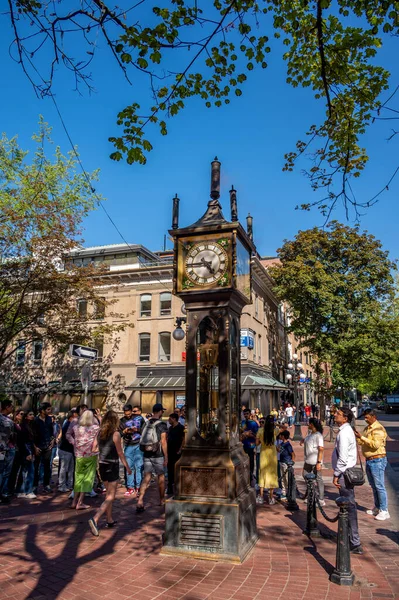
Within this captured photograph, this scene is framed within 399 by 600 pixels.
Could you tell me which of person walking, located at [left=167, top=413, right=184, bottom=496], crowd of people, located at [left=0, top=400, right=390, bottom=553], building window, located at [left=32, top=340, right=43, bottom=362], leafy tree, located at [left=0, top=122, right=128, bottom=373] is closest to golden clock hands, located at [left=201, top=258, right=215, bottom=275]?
crowd of people, located at [left=0, top=400, right=390, bottom=553]

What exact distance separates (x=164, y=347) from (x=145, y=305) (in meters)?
3.39

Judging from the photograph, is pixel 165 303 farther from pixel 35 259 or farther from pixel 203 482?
pixel 203 482

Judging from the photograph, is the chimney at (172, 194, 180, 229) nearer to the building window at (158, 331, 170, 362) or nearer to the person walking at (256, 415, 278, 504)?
the person walking at (256, 415, 278, 504)

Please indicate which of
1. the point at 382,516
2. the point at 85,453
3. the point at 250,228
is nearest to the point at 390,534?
the point at 382,516

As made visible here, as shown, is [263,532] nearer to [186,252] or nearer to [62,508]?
[62,508]

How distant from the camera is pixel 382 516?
760 centimetres

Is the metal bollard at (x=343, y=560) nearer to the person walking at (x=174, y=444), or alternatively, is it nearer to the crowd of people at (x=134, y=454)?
the crowd of people at (x=134, y=454)

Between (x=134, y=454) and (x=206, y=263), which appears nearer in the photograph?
(x=206, y=263)

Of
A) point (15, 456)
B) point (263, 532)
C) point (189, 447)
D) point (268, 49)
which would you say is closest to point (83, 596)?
point (189, 447)

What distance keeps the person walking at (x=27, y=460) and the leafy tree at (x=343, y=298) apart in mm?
22133

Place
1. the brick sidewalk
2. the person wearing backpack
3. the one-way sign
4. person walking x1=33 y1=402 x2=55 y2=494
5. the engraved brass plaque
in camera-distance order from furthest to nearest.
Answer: the one-way sign → person walking x1=33 y1=402 x2=55 y2=494 → the person wearing backpack → the engraved brass plaque → the brick sidewalk

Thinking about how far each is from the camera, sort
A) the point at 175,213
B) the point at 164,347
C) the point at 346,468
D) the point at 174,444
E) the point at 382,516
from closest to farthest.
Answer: the point at 346,468
the point at 175,213
the point at 382,516
the point at 174,444
the point at 164,347

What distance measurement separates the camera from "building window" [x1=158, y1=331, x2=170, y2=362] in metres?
31.0

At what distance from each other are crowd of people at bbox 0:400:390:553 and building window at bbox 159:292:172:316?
68.5ft
